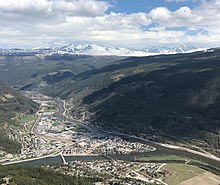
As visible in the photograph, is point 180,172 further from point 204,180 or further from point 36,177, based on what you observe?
point 36,177

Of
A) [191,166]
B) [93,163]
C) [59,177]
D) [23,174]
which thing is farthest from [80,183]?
[191,166]

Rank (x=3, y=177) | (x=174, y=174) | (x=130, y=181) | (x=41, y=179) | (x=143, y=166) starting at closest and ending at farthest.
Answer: (x=3, y=177)
(x=41, y=179)
(x=130, y=181)
(x=174, y=174)
(x=143, y=166)

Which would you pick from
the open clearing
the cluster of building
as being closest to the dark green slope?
the cluster of building

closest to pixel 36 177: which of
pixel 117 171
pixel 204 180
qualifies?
pixel 117 171

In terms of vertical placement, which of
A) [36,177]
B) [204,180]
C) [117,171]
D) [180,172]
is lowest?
[204,180]

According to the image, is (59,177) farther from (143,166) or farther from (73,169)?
(143,166)

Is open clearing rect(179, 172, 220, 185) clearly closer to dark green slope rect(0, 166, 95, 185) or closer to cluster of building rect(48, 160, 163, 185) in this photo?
cluster of building rect(48, 160, 163, 185)
